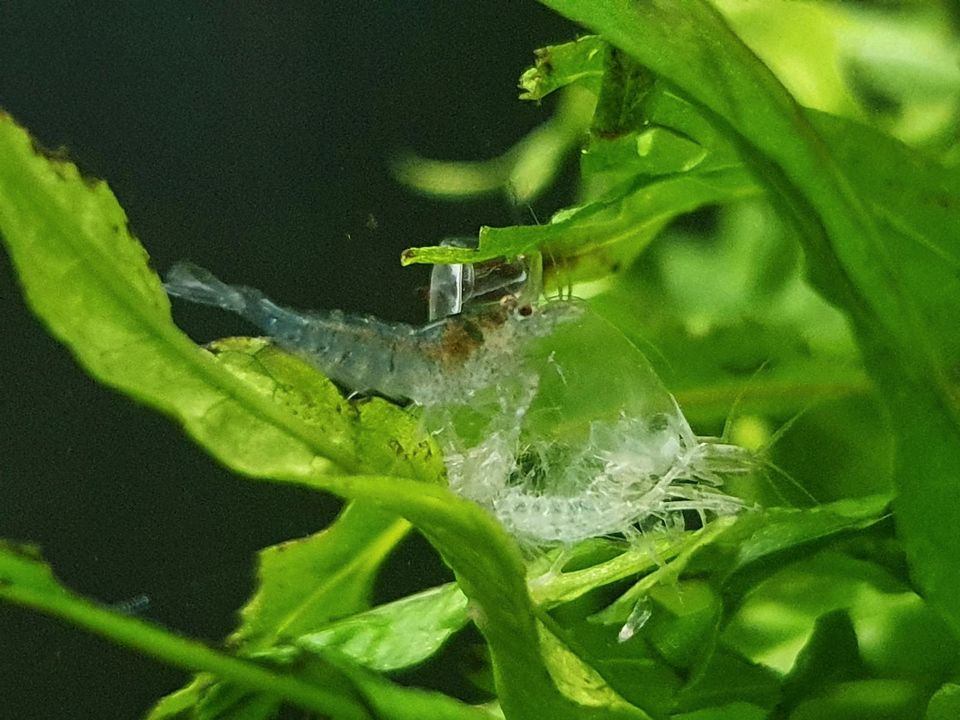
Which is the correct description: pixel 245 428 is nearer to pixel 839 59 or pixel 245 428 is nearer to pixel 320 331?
pixel 320 331

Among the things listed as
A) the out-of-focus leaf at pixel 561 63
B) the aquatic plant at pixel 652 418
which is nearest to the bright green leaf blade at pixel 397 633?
the aquatic plant at pixel 652 418

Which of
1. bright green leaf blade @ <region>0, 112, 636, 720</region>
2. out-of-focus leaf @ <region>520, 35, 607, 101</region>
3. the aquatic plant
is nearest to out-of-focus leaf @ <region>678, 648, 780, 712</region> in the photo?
the aquatic plant

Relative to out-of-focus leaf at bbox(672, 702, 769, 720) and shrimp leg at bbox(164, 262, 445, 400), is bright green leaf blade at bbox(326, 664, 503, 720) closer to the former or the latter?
out-of-focus leaf at bbox(672, 702, 769, 720)

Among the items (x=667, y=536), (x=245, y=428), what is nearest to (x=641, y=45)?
(x=245, y=428)

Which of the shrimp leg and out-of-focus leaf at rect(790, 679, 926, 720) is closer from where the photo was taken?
out-of-focus leaf at rect(790, 679, 926, 720)

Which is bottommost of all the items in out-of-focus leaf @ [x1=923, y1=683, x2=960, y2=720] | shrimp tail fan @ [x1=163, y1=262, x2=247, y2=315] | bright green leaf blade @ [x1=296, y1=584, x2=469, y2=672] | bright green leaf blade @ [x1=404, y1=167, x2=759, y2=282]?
bright green leaf blade @ [x1=296, y1=584, x2=469, y2=672]

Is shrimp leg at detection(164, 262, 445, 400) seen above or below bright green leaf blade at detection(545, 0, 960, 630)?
below

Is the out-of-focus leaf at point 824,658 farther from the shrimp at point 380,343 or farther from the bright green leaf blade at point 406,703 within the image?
the shrimp at point 380,343

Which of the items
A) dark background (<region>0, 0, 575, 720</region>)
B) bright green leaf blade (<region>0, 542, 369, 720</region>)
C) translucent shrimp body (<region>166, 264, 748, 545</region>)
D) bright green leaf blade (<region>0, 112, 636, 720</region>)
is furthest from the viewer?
dark background (<region>0, 0, 575, 720</region>)
